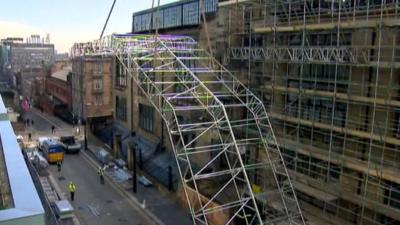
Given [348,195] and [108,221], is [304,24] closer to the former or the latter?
[348,195]

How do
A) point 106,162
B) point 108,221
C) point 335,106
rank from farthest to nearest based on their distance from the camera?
point 106,162 → point 108,221 → point 335,106

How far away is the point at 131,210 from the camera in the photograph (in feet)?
79.3

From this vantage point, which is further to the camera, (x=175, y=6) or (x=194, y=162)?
(x=175, y=6)

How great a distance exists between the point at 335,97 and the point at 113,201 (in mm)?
15341

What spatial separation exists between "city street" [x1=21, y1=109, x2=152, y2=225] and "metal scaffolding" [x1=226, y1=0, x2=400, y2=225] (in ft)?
31.1

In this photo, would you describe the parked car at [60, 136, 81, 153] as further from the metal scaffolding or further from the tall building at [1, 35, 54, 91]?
the tall building at [1, 35, 54, 91]

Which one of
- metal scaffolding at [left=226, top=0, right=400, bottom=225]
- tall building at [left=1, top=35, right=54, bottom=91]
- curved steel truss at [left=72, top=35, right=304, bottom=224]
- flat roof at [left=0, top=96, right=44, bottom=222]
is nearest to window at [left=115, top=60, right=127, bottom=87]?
curved steel truss at [left=72, top=35, right=304, bottom=224]

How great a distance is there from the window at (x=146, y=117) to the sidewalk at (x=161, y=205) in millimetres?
5279

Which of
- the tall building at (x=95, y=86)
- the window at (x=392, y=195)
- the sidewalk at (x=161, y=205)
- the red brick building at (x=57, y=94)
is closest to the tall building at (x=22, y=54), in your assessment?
the red brick building at (x=57, y=94)

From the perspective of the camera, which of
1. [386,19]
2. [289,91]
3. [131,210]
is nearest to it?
[386,19]

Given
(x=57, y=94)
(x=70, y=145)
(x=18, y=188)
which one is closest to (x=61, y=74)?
(x=57, y=94)

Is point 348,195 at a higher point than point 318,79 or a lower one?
lower

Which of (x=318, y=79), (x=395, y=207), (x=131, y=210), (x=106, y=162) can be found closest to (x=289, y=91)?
(x=318, y=79)

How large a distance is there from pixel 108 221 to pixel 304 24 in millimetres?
13917
